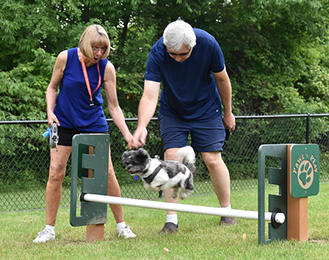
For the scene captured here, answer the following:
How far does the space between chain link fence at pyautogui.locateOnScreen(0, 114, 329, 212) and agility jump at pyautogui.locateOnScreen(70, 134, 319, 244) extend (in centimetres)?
267

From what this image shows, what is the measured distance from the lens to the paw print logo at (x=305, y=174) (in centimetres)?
374

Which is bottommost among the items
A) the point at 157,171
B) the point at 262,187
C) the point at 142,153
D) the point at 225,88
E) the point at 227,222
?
the point at 227,222

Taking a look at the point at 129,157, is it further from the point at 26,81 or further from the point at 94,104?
the point at 26,81

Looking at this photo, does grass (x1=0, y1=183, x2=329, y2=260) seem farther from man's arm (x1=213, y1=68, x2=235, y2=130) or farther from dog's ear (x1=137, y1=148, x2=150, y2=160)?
man's arm (x1=213, y1=68, x2=235, y2=130)

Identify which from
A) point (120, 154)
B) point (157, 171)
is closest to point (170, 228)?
point (157, 171)

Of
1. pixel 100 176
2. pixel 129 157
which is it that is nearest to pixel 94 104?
pixel 100 176

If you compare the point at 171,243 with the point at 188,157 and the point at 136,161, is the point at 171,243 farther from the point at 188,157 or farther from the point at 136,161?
the point at 136,161

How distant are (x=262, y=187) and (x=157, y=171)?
2.58ft

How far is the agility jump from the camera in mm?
3535

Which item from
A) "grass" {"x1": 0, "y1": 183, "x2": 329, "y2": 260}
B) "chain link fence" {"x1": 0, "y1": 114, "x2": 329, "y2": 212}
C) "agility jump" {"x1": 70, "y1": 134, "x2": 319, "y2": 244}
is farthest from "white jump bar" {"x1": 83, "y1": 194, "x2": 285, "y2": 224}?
"chain link fence" {"x1": 0, "y1": 114, "x2": 329, "y2": 212}

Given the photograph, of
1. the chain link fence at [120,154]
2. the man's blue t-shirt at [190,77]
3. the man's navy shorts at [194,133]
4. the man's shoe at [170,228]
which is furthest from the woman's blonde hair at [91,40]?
the chain link fence at [120,154]

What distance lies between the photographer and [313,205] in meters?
5.78

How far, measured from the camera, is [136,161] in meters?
3.23

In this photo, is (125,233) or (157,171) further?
(125,233)
